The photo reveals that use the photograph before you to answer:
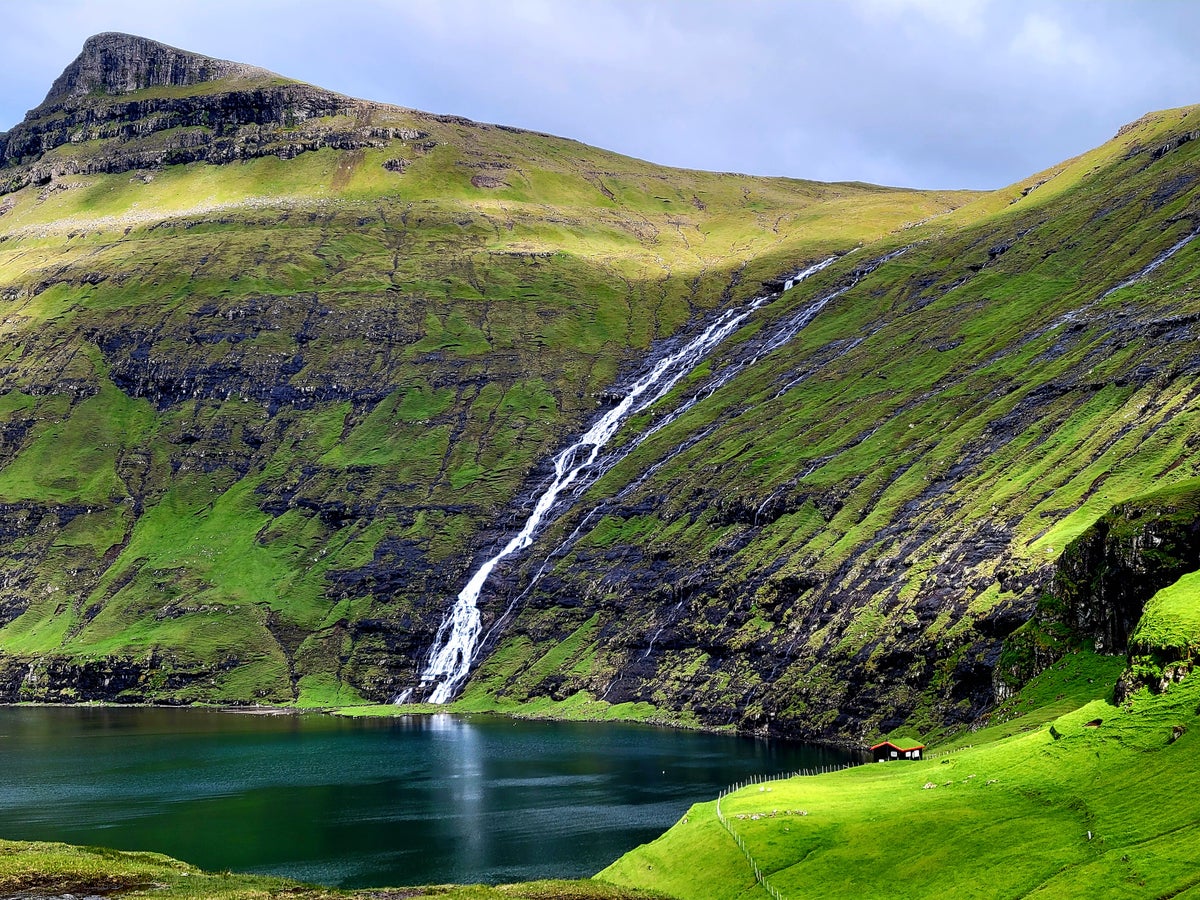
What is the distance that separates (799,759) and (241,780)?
63563 mm

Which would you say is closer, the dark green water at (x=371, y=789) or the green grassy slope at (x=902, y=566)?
the dark green water at (x=371, y=789)

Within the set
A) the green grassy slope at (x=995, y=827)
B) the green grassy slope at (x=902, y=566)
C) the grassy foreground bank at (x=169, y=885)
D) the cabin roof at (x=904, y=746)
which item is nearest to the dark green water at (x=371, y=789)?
the grassy foreground bank at (x=169, y=885)

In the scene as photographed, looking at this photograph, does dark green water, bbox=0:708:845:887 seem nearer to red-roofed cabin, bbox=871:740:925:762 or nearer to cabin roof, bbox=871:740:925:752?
red-roofed cabin, bbox=871:740:925:762

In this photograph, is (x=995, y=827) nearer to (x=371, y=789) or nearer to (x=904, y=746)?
(x=904, y=746)

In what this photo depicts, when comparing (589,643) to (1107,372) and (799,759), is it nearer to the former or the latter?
(799,759)

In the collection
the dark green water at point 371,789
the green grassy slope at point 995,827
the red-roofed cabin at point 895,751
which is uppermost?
the green grassy slope at point 995,827

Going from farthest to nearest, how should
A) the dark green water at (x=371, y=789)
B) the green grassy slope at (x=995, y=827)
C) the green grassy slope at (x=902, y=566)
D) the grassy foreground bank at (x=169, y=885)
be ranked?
the green grassy slope at (x=902, y=566)
the dark green water at (x=371, y=789)
the grassy foreground bank at (x=169, y=885)
the green grassy slope at (x=995, y=827)

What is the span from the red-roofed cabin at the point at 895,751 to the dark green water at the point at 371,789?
1976 centimetres

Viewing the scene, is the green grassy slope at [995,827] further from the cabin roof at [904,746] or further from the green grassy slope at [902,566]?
the green grassy slope at [902,566]

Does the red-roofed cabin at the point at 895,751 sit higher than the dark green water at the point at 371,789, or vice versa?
the red-roofed cabin at the point at 895,751

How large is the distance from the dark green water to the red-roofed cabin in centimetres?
1976

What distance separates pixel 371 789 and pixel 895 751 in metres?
56.9

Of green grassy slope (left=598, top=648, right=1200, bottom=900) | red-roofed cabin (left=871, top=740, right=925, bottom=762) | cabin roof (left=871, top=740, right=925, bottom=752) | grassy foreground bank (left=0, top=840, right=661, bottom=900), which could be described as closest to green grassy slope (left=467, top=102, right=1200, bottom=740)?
→ cabin roof (left=871, top=740, right=925, bottom=752)

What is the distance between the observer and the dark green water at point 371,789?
87.4 m
